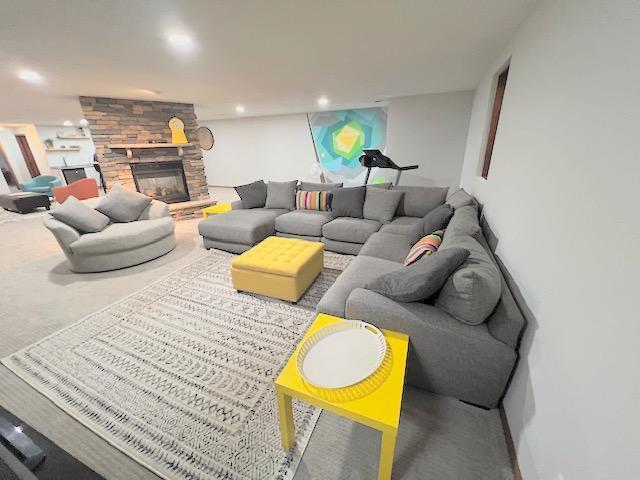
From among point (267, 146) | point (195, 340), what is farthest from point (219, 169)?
point (195, 340)

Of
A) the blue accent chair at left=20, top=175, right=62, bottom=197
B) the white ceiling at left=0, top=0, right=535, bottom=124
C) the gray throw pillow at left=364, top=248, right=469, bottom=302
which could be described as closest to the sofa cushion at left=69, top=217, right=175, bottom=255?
the white ceiling at left=0, top=0, right=535, bottom=124

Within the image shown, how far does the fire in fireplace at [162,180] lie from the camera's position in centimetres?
478

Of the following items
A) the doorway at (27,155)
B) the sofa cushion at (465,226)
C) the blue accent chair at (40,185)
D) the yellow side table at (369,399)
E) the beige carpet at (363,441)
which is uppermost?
the doorway at (27,155)

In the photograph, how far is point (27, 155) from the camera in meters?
8.49

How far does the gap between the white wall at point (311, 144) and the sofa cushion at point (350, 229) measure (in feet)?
8.61

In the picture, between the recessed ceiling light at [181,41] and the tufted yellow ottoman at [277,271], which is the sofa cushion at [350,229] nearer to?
the tufted yellow ottoman at [277,271]

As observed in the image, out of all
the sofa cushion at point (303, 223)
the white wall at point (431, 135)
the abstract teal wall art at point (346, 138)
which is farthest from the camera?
the abstract teal wall art at point (346, 138)

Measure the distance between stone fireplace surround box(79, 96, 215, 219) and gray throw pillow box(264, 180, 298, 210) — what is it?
2.17m

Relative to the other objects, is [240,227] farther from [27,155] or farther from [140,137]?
[27,155]

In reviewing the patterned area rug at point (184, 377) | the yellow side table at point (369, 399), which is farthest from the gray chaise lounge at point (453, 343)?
the patterned area rug at point (184, 377)

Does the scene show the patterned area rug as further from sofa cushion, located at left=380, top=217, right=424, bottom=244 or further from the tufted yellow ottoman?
sofa cushion, located at left=380, top=217, right=424, bottom=244

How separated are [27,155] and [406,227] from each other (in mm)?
12456

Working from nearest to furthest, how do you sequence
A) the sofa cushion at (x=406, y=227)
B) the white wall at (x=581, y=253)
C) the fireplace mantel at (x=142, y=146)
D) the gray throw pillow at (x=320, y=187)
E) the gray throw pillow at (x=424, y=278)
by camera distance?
the white wall at (x=581, y=253) → the gray throw pillow at (x=424, y=278) → the sofa cushion at (x=406, y=227) → the gray throw pillow at (x=320, y=187) → the fireplace mantel at (x=142, y=146)

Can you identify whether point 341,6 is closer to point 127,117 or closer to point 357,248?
point 357,248
